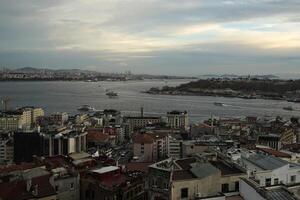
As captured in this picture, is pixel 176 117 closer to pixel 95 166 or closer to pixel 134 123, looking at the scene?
pixel 134 123

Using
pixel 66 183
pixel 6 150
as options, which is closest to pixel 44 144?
pixel 6 150

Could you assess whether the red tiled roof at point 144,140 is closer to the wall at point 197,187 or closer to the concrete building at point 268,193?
the wall at point 197,187

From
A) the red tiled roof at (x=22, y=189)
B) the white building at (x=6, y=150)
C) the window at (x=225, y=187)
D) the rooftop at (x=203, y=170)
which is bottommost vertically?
the white building at (x=6, y=150)

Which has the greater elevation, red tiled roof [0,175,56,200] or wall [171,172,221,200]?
wall [171,172,221,200]

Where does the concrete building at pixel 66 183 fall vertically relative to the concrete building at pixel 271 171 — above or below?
below

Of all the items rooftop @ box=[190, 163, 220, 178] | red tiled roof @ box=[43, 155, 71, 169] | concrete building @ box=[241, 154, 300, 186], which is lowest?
red tiled roof @ box=[43, 155, 71, 169]

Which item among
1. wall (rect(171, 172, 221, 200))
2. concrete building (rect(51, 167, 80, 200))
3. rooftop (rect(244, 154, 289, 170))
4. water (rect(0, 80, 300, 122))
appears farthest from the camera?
water (rect(0, 80, 300, 122))

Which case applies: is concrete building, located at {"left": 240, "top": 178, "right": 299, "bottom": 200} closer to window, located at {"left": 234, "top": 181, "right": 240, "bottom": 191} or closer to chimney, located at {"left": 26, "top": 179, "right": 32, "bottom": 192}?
window, located at {"left": 234, "top": 181, "right": 240, "bottom": 191}

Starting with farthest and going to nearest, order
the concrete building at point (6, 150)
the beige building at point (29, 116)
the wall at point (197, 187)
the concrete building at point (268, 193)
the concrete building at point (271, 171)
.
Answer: the beige building at point (29, 116) → the concrete building at point (6, 150) → the concrete building at point (271, 171) → the wall at point (197, 187) → the concrete building at point (268, 193)

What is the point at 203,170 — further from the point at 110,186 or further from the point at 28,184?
the point at 110,186

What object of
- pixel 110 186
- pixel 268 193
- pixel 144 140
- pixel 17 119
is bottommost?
pixel 17 119

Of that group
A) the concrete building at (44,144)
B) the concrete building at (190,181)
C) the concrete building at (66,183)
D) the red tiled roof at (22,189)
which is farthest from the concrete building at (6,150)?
the concrete building at (190,181)

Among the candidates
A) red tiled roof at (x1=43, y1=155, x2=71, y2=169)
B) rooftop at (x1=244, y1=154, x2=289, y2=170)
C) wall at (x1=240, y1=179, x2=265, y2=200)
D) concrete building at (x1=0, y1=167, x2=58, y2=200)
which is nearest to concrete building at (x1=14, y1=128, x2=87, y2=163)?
red tiled roof at (x1=43, y1=155, x2=71, y2=169)
